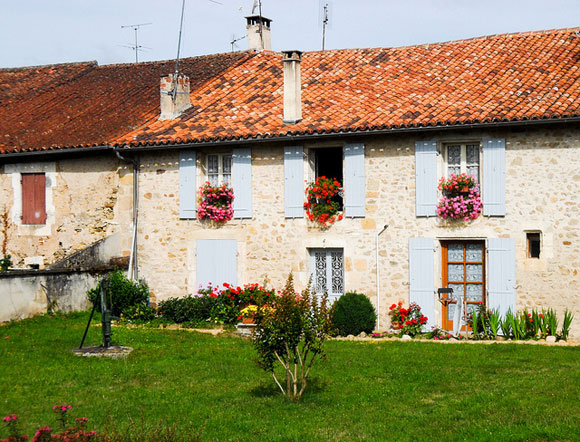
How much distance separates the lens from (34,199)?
1811cm

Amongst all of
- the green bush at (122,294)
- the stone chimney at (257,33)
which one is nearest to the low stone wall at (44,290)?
the green bush at (122,294)

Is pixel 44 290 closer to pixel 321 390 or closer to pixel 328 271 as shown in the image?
pixel 328 271

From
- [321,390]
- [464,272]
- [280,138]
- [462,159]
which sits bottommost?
[321,390]

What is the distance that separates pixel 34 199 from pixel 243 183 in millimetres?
5247

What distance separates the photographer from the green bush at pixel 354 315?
14.8m

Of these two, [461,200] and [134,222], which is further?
[134,222]

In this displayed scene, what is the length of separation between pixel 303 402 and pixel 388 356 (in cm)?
317

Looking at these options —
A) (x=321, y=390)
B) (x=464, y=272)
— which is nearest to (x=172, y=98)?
(x=464, y=272)

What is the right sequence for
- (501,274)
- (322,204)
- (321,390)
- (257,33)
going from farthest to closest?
(257,33) < (322,204) < (501,274) < (321,390)

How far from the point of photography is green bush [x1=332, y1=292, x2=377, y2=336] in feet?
48.6

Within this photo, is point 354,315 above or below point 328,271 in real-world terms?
below

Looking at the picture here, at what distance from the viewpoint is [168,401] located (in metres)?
9.34

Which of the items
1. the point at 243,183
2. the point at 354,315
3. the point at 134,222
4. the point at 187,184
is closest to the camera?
the point at 354,315

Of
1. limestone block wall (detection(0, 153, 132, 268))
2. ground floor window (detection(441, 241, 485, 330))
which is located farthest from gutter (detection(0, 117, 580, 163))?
ground floor window (detection(441, 241, 485, 330))
